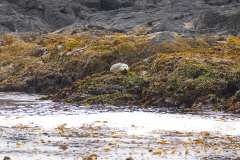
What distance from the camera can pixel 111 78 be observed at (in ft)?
118

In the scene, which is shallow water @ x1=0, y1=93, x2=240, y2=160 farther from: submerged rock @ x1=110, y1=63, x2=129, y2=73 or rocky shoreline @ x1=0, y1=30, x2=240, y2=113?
Answer: submerged rock @ x1=110, y1=63, x2=129, y2=73

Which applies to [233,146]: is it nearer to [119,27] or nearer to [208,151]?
[208,151]

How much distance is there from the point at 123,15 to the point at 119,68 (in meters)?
36.5

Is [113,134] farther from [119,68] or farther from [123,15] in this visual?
[123,15]

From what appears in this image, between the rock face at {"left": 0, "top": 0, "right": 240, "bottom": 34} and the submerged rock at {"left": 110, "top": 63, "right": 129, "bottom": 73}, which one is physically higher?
the submerged rock at {"left": 110, "top": 63, "right": 129, "bottom": 73}

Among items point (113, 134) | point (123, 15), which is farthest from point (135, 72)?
point (123, 15)

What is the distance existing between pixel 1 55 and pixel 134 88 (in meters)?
19.7

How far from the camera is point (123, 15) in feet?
243

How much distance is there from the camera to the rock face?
60.1 metres

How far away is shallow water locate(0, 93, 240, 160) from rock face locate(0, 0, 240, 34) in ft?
94.7

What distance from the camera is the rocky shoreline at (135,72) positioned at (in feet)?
106

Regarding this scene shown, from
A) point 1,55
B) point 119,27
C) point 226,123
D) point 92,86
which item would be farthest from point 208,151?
point 119,27

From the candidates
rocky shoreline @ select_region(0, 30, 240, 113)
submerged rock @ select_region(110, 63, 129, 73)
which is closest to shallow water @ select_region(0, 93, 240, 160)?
rocky shoreline @ select_region(0, 30, 240, 113)

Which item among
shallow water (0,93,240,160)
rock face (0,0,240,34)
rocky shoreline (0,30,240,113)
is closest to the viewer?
shallow water (0,93,240,160)
